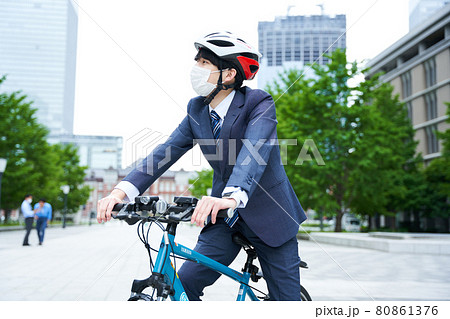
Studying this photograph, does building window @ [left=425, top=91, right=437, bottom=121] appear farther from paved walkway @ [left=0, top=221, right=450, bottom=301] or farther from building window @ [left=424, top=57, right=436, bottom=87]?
paved walkway @ [left=0, top=221, right=450, bottom=301]

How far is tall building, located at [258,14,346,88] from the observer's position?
622cm

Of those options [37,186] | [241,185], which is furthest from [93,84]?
[37,186]

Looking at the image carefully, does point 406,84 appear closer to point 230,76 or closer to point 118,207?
point 230,76

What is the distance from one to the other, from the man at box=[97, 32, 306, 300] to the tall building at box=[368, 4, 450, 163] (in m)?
34.8

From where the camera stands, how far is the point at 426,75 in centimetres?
3831

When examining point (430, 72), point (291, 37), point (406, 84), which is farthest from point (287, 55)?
point (406, 84)

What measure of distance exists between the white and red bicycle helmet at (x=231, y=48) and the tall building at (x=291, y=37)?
3362mm

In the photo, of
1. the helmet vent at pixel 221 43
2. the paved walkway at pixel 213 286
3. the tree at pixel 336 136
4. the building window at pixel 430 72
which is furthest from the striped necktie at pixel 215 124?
the building window at pixel 430 72

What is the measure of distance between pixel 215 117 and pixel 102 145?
3301 millimetres

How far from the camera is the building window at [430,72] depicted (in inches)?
1449

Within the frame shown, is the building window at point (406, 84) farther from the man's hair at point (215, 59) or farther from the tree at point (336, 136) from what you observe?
the man's hair at point (215, 59)

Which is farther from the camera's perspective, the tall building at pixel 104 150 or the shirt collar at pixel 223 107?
the tall building at pixel 104 150

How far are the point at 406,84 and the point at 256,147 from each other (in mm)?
43671

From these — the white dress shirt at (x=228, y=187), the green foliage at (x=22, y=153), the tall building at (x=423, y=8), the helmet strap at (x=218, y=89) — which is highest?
the tall building at (x=423, y=8)
